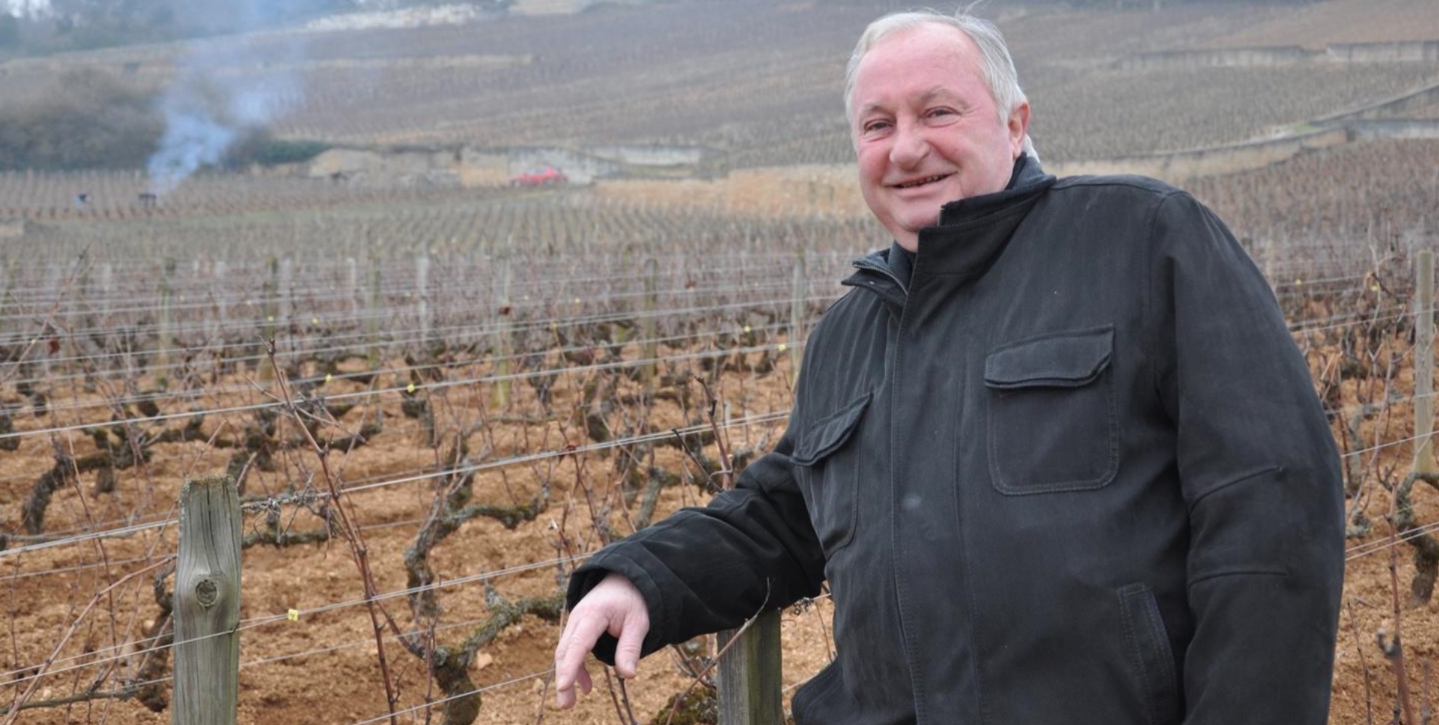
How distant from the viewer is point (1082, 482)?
158 centimetres

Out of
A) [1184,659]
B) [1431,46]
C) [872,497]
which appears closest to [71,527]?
[872,497]

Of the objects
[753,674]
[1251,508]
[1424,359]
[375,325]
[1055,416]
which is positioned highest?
[375,325]

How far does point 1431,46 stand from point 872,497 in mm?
59450

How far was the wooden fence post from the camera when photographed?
224cm

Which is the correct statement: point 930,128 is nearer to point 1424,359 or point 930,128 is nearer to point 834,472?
point 834,472

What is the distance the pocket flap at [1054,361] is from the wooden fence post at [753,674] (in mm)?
716

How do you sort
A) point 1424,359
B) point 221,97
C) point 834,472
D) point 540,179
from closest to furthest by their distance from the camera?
1. point 834,472
2. point 1424,359
3. point 540,179
4. point 221,97

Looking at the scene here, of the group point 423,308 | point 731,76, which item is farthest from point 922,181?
point 731,76

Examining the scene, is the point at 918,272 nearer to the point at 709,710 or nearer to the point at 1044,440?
the point at 1044,440

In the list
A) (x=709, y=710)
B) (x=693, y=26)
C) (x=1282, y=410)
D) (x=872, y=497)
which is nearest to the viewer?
(x=1282, y=410)

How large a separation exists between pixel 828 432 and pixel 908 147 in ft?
1.33

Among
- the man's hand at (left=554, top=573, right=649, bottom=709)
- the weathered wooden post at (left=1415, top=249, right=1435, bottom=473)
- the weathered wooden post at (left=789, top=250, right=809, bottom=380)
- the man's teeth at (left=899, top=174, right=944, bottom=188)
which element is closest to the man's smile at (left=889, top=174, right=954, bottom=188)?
the man's teeth at (left=899, top=174, right=944, bottom=188)

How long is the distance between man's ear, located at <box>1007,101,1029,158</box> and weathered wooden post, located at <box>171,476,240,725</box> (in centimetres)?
Answer: 127

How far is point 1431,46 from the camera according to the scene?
175 ft
